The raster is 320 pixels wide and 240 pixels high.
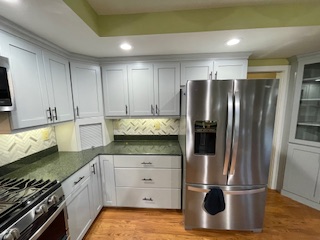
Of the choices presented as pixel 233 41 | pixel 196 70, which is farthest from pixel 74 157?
pixel 233 41

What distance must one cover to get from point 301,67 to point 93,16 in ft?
9.12

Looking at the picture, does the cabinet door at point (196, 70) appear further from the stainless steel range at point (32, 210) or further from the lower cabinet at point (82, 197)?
the stainless steel range at point (32, 210)

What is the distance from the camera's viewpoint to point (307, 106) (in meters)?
2.21

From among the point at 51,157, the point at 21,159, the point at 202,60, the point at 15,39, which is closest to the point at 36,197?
the point at 21,159

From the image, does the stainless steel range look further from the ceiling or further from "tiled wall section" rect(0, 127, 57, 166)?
the ceiling

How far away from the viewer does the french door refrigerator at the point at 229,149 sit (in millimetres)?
1480

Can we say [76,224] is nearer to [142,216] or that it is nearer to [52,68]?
[142,216]

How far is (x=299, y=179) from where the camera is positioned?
2217mm

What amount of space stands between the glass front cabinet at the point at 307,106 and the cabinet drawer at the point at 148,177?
1921 millimetres

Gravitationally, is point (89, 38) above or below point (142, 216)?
above

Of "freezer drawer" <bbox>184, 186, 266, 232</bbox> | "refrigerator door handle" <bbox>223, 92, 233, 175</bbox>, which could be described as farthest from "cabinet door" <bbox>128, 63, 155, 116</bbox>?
"freezer drawer" <bbox>184, 186, 266, 232</bbox>

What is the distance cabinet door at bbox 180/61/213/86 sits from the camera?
81.1 inches

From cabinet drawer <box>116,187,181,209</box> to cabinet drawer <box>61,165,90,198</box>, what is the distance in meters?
0.59

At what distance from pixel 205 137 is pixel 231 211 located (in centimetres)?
93
